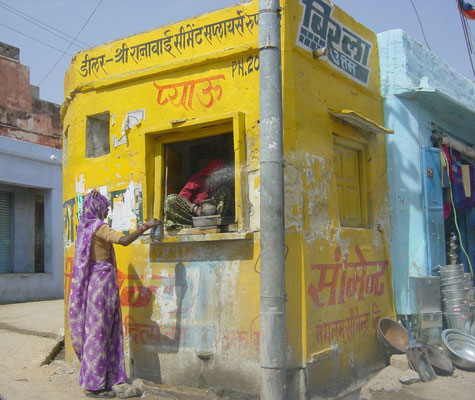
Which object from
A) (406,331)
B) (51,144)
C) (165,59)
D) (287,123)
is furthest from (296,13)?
(51,144)

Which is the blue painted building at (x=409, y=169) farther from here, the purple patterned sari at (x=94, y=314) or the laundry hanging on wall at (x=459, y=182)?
the purple patterned sari at (x=94, y=314)

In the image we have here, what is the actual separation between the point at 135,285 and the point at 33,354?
210 centimetres

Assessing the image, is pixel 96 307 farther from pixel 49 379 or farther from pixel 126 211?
pixel 49 379

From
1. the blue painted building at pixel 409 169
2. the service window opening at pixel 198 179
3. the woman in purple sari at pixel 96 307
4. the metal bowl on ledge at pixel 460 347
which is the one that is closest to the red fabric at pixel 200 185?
the service window opening at pixel 198 179

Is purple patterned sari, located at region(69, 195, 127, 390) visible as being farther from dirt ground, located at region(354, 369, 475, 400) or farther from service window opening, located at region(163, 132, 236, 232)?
dirt ground, located at region(354, 369, 475, 400)

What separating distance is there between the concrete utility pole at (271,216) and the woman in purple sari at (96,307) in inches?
52.7

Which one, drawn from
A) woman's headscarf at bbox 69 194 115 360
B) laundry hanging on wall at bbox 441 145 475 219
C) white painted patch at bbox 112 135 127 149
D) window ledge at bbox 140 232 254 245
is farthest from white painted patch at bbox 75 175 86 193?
laundry hanging on wall at bbox 441 145 475 219

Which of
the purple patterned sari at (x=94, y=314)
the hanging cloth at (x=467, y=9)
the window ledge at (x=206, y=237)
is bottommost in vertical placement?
the purple patterned sari at (x=94, y=314)

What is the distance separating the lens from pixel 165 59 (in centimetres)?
517

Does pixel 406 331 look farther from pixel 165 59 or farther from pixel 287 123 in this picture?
pixel 165 59

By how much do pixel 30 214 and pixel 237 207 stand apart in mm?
9505

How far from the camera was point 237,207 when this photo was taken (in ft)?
14.9

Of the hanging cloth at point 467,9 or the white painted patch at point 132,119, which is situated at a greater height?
the hanging cloth at point 467,9

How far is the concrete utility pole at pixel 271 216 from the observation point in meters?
3.53
